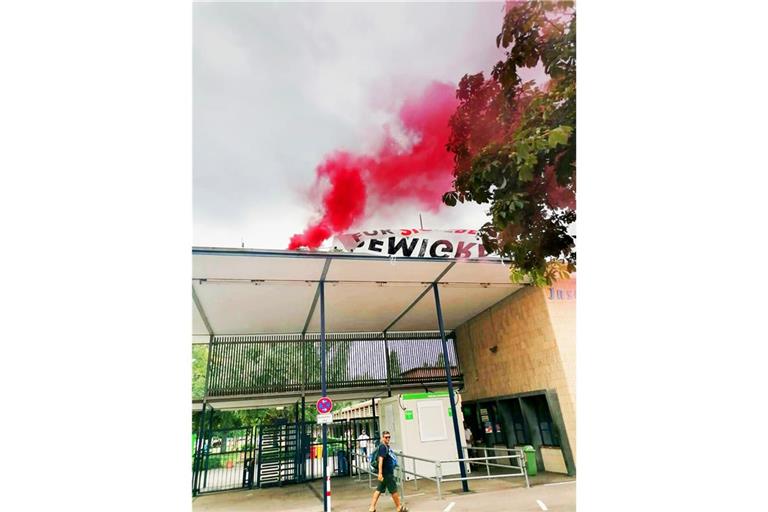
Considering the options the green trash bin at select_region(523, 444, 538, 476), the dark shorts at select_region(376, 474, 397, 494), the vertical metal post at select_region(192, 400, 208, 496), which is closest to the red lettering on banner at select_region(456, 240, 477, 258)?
the dark shorts at select_region(376, 474, 397, 494)

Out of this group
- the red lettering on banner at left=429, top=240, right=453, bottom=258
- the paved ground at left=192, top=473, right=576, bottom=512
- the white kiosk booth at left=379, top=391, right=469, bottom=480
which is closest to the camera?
the paved ground at left=192, top=473, right=576, bottom=512

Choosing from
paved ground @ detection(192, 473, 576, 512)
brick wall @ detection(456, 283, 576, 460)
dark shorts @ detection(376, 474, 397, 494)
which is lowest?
paved ground @ detection(192, 473, 576, 512)

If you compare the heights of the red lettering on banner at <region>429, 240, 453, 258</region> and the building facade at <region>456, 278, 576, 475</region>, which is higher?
the red lettering on banner at <region>429, 240, 453, 258</region>

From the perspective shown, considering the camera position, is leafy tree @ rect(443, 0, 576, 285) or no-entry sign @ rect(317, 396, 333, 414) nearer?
leafy tree @ rect(443, 0, 576, 285)

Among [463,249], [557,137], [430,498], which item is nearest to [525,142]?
[557,137]

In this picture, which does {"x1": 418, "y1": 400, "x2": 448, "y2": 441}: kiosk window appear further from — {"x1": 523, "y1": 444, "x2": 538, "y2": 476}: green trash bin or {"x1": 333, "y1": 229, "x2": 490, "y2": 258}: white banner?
{"x1": 333, "y1": 229, "x2": 490, "y2": 258}: white banner

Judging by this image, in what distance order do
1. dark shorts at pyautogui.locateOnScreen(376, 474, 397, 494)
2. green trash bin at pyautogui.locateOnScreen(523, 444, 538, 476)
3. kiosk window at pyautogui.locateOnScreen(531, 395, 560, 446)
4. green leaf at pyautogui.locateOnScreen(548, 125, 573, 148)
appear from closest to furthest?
1. green leaf at pyautogui.locateOnScreen(548, 125, 573, 148)
2. dark shorts at pyautogui.locateOnScreen(376, 474, 397, 494)
3. green trash bin at pyautogui.locateOnScreen(523, 444, 538, 476)
4. kiosk window at pyautogui.locateOnScreen(531, 395, 560, 446)

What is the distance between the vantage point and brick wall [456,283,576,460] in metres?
10.8

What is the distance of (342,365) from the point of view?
15.3 meters

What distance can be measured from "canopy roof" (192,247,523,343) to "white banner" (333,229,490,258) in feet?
0.54

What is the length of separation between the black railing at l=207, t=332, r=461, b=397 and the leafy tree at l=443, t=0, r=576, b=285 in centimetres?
1184

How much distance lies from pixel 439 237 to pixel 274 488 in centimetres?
976
